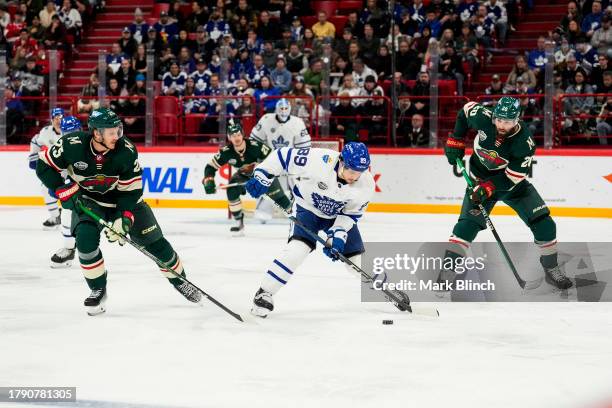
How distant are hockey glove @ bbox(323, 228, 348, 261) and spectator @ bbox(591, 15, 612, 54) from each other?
24.3 feet

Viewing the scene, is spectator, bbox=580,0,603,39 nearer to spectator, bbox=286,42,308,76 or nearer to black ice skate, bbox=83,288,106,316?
spectator, bbox=286,42,308,76

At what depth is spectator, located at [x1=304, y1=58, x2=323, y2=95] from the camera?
41.1ft

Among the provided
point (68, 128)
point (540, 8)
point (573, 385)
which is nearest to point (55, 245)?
point (68, 128)

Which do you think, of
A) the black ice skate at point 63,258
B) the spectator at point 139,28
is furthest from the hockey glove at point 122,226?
the spectator at point 139,28

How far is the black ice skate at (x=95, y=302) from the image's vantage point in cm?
570

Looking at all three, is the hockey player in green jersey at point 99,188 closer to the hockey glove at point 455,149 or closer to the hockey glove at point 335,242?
the hockey glove at point 335,242

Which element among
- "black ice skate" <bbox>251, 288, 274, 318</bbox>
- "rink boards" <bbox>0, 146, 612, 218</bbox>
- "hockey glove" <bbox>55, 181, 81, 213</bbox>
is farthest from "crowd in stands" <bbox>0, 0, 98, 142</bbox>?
"black ice skate" <bbox>251, 288, 274, 318</bbox>

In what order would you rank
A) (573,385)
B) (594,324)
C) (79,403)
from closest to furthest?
1. (79,403)
2. (573,385)
3. (594,324)

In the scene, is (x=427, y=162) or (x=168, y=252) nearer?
(x=168, y=252)

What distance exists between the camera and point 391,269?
6.55 m

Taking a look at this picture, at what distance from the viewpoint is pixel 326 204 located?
5.57m

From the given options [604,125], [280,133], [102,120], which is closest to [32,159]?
[280,133]

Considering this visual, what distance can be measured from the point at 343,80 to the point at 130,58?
132 inches

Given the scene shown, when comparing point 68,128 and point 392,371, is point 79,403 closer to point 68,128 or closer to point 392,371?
point 392,371
